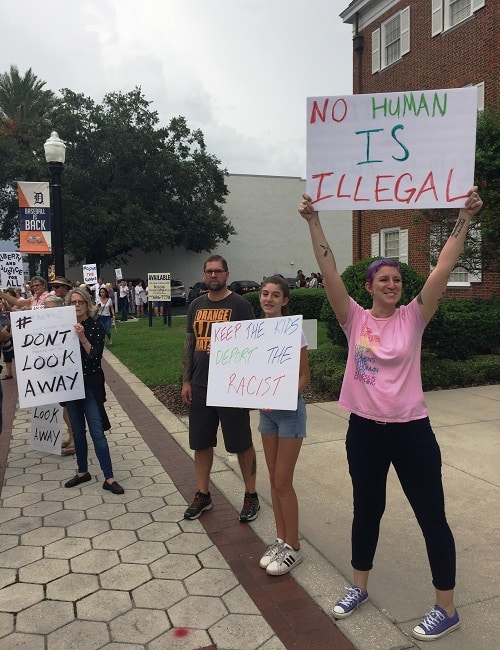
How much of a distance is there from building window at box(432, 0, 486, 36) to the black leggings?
16.6 metres

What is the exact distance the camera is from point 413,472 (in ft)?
8.63

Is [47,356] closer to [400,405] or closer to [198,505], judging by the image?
[198,505]

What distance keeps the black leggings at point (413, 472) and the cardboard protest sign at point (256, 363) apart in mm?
516

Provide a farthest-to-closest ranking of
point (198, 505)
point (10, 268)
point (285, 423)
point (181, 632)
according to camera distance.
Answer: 1. point (10, 268)
2. point (198, 505)
3. point (285, 423)
4. point (181, 632)

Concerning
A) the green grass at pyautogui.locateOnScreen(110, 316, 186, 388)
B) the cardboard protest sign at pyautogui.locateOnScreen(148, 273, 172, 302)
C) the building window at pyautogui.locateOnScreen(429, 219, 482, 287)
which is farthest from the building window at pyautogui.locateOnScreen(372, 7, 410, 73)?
the green grass at pyautogui.locateOnScreen(110, 316, 186, 388)

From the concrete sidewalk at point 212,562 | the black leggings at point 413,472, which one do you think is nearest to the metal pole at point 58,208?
the concrete sidewalk at point 212,562

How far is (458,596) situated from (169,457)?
3.16m

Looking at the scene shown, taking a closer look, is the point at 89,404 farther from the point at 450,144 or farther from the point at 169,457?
the point at 450,144

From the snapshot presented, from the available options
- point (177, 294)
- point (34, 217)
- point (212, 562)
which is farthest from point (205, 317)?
point (177, 294)

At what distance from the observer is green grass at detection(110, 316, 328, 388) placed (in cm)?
975

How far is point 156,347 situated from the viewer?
45.2 feet

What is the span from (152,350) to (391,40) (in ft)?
45.9

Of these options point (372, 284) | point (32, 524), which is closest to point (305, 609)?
point (372, 284)

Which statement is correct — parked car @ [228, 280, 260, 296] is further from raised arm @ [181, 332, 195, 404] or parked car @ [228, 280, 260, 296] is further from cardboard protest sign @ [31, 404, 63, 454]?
raised arm @ [181, 332, 195, 404]
